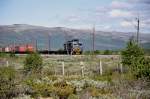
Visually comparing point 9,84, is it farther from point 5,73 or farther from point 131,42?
point 131,42

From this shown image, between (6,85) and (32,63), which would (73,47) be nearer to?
(32,63)

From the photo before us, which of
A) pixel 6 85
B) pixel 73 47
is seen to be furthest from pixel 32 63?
pixel 73 47

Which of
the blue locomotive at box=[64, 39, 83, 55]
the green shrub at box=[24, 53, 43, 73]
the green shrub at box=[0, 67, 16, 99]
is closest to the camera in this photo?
the green shrub at box=[0, 67, 16, 99]

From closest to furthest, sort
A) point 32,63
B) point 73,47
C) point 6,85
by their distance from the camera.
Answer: point 6,85
point 32,63
point 73,47

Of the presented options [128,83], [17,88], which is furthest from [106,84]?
[17,88]

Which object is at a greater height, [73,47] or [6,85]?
[73,47]

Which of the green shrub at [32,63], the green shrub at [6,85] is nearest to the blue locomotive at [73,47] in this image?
the green shrub at [32,63]

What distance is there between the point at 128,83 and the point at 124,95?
5414 mm

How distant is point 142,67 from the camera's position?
25938 millimetres

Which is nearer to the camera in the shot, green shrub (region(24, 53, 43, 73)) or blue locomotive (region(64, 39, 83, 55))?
green shrub (region(24, 53, 43, 73))

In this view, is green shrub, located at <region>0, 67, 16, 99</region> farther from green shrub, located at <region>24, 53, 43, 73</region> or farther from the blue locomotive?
the blue locomotive

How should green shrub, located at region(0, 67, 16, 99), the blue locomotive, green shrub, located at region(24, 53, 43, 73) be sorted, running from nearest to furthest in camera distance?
green shrub, located at region(0, 67, 16, 99) < green shrub, located at region(24, 53, 43, 73) < the blue locomotive

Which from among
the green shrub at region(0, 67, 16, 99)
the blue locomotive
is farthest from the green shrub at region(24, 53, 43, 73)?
the blue locomotive

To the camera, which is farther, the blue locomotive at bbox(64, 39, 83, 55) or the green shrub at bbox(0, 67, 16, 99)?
the blue locomotive at bbox(64, 39, 83, 55)
